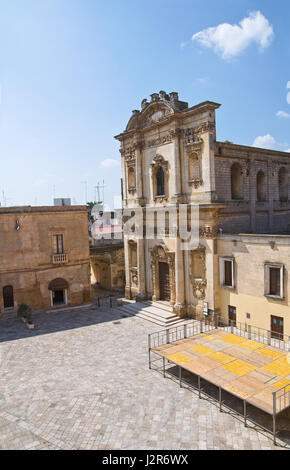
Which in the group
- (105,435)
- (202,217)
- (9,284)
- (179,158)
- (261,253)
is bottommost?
(105,435)

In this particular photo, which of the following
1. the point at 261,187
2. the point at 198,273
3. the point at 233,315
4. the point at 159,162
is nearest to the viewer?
the point at 233,315

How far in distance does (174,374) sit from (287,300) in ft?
22.2

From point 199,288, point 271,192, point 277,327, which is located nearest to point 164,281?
point 199,288

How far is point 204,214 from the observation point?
20797mm

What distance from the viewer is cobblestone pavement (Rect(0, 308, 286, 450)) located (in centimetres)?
1069

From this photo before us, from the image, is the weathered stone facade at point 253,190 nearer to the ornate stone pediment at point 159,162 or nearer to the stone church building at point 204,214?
the stone church building at point 204,214

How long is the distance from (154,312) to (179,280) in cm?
289

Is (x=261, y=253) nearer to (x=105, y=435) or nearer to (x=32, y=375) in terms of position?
(x=105, y=435)

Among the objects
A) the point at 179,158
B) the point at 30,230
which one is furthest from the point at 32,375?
the point at 179,158

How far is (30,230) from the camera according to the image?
83.1 ft

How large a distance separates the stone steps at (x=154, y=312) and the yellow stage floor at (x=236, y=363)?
5.26 meters

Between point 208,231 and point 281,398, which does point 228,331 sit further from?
point 281,398

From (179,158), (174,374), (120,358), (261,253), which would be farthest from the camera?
(179,158)

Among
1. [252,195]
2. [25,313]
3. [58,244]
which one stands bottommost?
[25,313]
